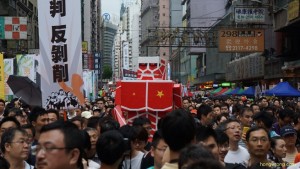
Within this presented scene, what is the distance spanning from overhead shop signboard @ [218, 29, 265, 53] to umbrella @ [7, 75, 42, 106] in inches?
671

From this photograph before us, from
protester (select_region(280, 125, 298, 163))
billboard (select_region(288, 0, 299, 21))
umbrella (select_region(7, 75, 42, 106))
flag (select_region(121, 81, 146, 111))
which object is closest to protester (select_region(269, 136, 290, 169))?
protester (select_region(280, 125, 298, 163))

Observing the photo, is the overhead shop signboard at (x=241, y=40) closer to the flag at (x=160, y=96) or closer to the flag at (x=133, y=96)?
the flag at (x=160, y=96)

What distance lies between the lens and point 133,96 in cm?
1102

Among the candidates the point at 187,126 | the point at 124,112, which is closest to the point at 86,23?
the point at 124,112

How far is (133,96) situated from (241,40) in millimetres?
18399

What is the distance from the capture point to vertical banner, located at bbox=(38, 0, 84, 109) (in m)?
9.90

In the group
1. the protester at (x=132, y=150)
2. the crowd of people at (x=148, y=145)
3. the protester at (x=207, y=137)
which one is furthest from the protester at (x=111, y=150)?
the protester at (x=132, y=150)

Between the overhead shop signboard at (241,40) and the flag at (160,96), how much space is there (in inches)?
708

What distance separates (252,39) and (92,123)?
2163cm

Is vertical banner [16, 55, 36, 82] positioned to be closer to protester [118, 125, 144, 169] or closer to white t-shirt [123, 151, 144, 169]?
protester [118, 125, 144, 169]

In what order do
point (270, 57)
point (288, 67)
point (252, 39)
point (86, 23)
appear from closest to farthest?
1. point (252, 39)
2. point (288, 67)
3. point (270, 57)
4. point (86, 23)

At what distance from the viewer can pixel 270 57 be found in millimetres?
42250

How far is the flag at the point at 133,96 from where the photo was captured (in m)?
10.9

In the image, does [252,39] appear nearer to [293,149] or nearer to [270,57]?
[270,57]
